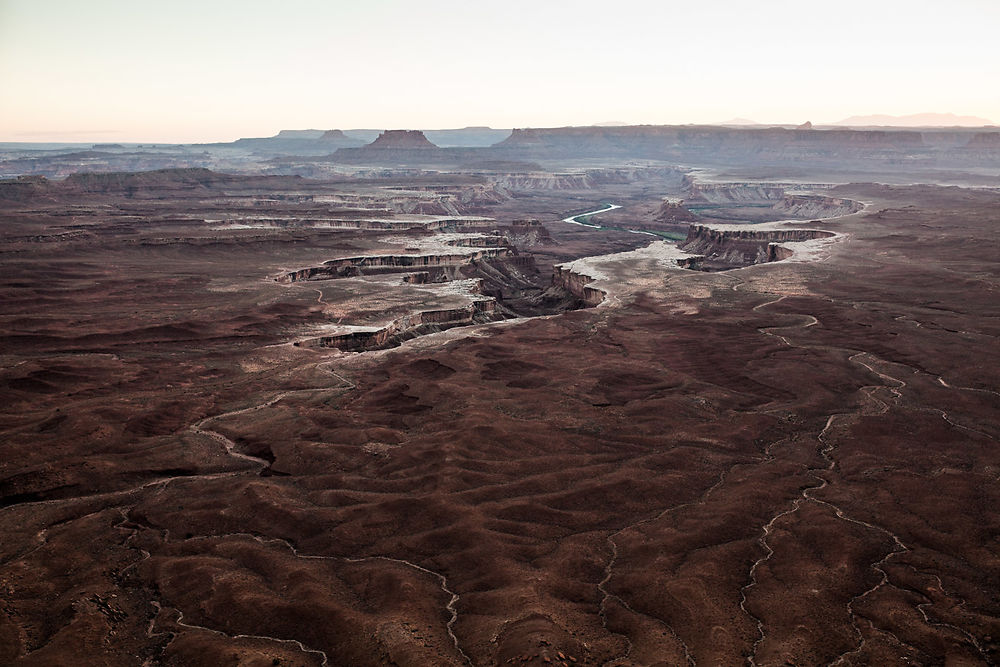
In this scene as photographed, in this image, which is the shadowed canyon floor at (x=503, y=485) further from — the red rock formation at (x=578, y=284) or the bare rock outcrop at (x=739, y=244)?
the bare rock outcrop at (x=739, y=244)

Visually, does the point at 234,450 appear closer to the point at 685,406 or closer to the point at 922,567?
the point at 685,406

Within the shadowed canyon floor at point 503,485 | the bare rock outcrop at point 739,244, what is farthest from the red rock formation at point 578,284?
the bare rock outcrop at point 739,244

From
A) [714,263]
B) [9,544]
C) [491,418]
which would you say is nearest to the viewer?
[9,544]

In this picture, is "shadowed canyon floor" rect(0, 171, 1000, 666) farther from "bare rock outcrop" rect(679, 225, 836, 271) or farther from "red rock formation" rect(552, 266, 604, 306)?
"bare rock outcrop" rect(679, 225, 836, 271)

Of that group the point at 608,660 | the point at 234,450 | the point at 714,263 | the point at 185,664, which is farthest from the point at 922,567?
the point at 714,263

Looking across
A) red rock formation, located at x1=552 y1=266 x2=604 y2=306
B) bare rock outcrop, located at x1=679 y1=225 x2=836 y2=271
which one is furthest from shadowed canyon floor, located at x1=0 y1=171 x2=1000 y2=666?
bare rock outcrop, located at x1=679 y1=225 x2=836 y2=271

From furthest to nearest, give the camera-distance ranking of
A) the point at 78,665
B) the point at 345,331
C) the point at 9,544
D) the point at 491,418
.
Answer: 1. the point at 345,331
2. the point at 491,418
3. the point at 9,544
4. the point at 78,665

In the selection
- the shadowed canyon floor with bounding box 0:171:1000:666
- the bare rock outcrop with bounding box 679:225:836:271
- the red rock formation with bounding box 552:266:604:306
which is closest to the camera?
the shadowed canyon floor with bounding box 0:171:1000:666

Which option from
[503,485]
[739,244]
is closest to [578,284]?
[739,244]

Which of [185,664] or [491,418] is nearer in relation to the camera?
[185,664]
